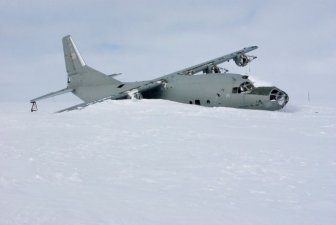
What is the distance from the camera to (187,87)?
26344mm

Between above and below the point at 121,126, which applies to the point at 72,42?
above

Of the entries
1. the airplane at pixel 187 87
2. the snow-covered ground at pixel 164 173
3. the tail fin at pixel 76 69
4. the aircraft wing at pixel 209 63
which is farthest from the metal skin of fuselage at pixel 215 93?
the snow-covered ground at pixel 164 173

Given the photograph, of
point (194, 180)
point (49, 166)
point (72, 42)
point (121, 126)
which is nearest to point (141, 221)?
point (194, 180)

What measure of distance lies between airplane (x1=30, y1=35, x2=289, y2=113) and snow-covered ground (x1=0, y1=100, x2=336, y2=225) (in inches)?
368

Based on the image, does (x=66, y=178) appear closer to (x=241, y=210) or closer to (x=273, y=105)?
(x=241, y=210)

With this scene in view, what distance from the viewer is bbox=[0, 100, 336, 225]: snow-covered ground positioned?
16.9ft

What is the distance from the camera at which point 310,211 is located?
5.52 meters

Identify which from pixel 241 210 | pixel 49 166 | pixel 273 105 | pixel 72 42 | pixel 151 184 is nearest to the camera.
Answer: pixel 241 210

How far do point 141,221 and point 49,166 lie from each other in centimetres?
346

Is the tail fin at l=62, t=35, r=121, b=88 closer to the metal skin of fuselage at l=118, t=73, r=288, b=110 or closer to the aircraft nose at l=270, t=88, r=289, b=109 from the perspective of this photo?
the metal skin of fuselage at l=118, t=73, r=288, b=110

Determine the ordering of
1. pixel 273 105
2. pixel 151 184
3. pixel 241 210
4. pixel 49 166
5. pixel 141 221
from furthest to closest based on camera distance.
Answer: pixel 273 105
pixel 49 166
pixel 151 184
pixel 241 210
pixel 141 221

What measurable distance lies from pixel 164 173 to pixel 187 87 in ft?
63.0

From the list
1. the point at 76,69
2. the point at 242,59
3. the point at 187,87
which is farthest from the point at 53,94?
the point at 242,59

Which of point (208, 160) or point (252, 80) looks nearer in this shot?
point (208, 160)
